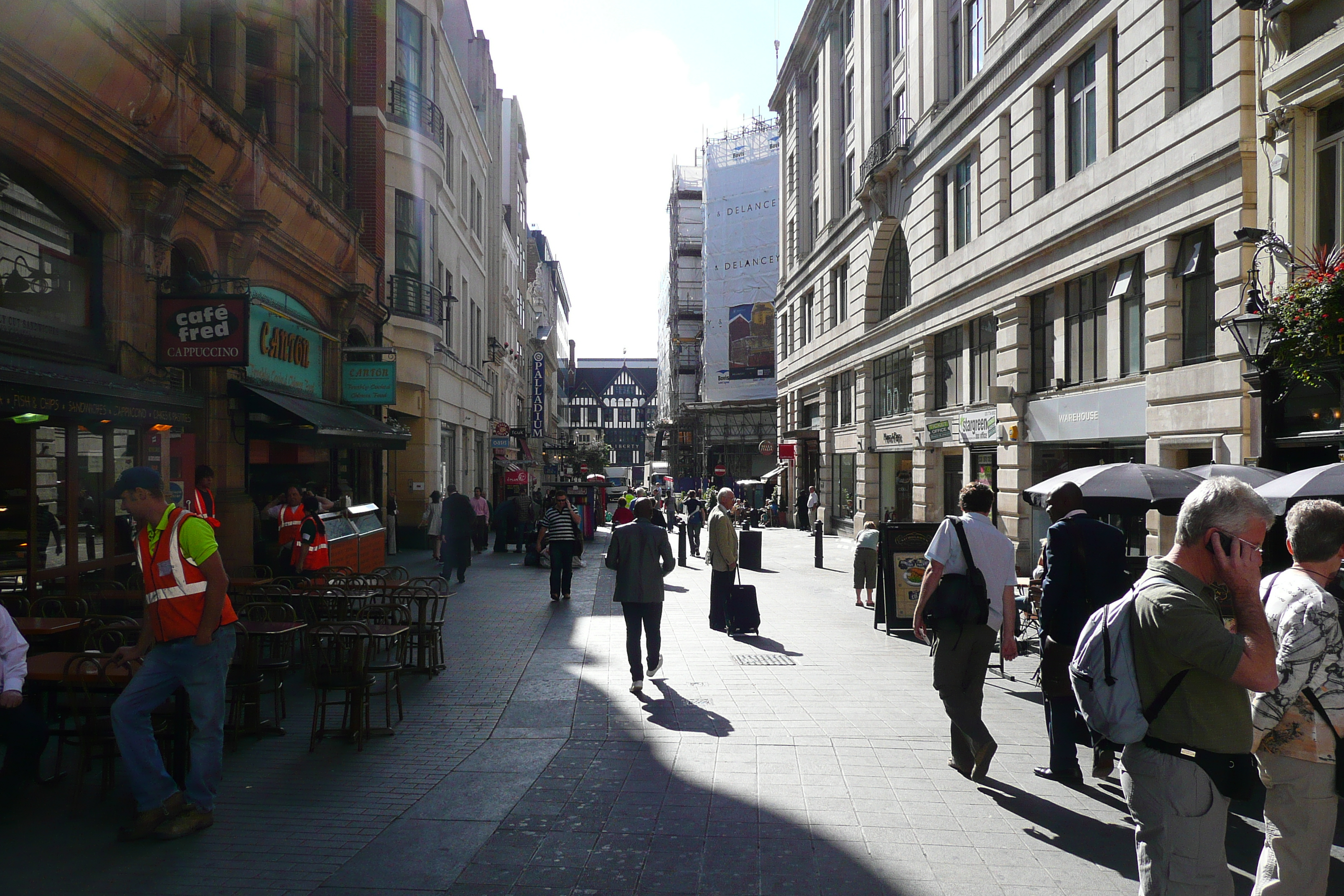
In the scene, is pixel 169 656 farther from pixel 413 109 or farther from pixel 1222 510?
pixel 413 109

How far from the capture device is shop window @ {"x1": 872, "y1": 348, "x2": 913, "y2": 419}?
2912 cm

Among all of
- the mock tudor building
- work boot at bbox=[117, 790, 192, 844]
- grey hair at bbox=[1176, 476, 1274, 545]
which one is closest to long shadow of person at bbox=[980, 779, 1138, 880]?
grey hair at bbox=[1176, 476, 1274, 545]

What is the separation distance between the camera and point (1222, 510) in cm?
318

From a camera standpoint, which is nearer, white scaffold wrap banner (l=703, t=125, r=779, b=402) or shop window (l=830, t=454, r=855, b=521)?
shop window (l=830, t=454, r=855, b=521)

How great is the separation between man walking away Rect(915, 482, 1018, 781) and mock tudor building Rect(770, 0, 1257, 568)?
7.86 metres

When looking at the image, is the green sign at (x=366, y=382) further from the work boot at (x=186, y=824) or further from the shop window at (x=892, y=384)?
the work boot at (x=186, y=824)

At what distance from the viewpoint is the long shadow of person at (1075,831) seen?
190 inches

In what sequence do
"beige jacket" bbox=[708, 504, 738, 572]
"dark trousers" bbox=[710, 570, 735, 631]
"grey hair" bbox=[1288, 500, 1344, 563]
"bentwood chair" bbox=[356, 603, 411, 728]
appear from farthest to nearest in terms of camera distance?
"dark trousers" bbox=[710, 570, 735, 631], "beige jacket" bbox=[708, 504, 738, 572], "bentwood chair" bbox=[356, 603, 411, 728], "grey hair" bbox=[1288, 500, 1344, 563]

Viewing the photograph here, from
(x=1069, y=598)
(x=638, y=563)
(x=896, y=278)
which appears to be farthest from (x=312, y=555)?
(x=896, y=278)

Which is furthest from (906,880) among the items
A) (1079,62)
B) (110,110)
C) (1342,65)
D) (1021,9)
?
(1021,9)

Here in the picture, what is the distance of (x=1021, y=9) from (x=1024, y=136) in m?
2.58

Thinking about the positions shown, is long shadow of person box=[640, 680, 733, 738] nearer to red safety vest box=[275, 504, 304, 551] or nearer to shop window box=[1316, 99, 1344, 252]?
red safety vest box=[275, 504, 304, 551]

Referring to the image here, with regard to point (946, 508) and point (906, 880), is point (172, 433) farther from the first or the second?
point (946, 508)

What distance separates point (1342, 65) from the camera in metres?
10.1
